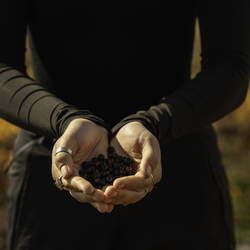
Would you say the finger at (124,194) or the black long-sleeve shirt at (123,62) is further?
the black long-sleeve shirt at (123,62)

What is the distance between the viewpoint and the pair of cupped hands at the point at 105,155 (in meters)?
1.11

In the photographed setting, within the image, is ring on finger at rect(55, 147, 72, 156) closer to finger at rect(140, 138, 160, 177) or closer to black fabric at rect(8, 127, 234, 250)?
finger at rect(140, 138, 160, 177)

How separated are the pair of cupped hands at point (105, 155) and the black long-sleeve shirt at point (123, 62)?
0.18 ft

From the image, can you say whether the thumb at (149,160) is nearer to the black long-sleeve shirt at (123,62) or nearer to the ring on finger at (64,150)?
the black long-sleeve shirt at (123,62)

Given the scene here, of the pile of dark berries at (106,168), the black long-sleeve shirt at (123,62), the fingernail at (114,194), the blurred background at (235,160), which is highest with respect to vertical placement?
Answer: the black long-sleeve shirt at (123,62)

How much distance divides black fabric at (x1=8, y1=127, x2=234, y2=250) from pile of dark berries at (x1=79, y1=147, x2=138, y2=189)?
15 centimetres

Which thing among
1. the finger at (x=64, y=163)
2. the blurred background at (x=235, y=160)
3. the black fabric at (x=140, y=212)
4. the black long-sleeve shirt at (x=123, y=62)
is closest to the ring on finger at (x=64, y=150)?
the finger at (x=64, y=163)

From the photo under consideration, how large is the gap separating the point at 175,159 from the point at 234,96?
333 millimetres

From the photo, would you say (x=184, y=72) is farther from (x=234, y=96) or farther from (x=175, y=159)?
(x=175, y=159)

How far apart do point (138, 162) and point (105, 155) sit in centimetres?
13

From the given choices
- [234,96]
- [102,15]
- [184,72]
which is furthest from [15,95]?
[234,96]

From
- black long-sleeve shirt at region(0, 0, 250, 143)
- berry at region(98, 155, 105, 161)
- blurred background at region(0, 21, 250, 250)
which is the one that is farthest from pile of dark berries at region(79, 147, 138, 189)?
blurred background at region(0, 21, 250, 250)

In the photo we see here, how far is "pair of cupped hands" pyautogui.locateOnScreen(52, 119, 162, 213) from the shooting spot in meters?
1.11

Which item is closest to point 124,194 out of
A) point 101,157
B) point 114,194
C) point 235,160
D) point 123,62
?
point 114,194
